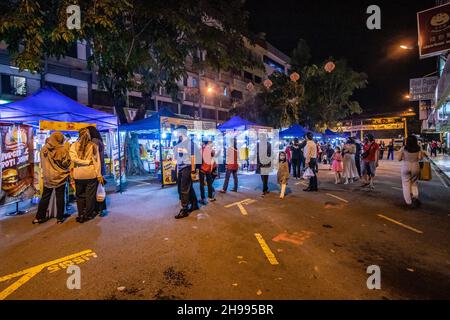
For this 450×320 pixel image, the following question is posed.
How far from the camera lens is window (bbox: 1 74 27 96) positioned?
15.4 m

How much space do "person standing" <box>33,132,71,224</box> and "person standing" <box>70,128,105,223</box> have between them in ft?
1.37

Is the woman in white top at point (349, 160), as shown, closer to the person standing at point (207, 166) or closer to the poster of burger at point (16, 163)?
the person standing at point (207, 166)

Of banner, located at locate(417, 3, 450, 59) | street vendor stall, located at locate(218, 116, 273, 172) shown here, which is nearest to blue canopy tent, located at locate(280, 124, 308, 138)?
street vendor stall, located at locate(218, 116, 273, 172)

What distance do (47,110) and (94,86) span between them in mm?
14420

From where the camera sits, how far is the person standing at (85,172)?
18.7 feet

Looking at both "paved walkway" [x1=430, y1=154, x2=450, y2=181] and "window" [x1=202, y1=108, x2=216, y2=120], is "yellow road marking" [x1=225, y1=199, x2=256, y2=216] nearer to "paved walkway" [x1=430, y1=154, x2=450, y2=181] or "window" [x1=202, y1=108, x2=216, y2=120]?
"paved walkway" [x1=430, y1=154, x2=450, y2=181]

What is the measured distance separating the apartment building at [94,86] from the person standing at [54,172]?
8.78m

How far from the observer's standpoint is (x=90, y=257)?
405 centimetres

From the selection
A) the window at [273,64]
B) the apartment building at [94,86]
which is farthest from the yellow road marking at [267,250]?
the window at [273,64]

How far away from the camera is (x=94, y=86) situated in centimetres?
2069

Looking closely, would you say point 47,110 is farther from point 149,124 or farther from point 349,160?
point 349,160

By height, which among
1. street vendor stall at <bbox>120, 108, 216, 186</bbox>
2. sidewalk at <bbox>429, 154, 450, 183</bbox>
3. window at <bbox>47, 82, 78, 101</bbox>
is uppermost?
window at <bbox>47, 82, 78, 101</bbox>

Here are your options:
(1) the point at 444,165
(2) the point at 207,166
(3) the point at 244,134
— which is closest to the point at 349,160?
(3) the point at 244,134
